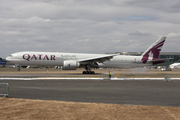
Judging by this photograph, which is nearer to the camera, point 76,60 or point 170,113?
point 170,113

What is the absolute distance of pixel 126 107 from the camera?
940 centimetres

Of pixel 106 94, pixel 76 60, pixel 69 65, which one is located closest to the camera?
pixel 106 94

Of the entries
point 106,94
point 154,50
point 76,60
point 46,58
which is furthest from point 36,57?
point 106,94

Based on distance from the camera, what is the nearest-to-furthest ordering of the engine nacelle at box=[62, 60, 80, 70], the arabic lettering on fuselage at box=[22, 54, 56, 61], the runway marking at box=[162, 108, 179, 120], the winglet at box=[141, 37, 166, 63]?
the runway marking at box=[162, 108, 179, 120]
the engine nacelle at box=[62, 60, 80, 70]
the arabic lettering on fuselage at box=[22, 54, 56, 61]
the winglet at box=[141, 37, 166, 63]

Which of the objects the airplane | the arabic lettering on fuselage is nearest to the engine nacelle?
the airplane

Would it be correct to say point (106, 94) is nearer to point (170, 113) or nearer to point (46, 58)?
point (170, 113)

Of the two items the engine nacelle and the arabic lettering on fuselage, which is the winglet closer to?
the engine nacelle

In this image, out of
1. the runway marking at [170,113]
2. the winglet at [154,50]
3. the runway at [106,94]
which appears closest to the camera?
the runway marking at [170,113]

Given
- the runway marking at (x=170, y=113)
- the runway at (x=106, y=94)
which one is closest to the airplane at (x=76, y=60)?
the runway at (x=106, y=94)

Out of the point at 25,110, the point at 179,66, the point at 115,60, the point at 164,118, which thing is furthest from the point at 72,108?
the point at 179,66

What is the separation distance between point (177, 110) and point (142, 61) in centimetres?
3045

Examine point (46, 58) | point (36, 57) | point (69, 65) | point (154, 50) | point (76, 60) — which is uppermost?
point (154, 50)

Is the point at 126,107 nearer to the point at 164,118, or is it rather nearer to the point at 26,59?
the point at 164,118

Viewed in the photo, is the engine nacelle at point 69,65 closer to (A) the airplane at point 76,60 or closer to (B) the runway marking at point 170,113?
(A) the airplane at point 76,60
